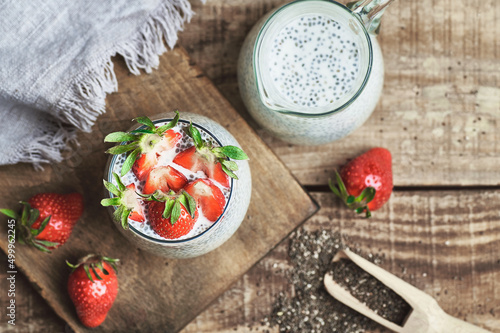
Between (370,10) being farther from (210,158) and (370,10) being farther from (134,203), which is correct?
(134,203)

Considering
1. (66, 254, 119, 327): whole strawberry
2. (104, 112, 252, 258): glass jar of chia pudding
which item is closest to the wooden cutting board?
(66, 254, 119, 327): whole strawberry

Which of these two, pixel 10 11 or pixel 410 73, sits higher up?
pixel 10 11

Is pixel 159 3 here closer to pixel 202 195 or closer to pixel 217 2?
pixel 217 2

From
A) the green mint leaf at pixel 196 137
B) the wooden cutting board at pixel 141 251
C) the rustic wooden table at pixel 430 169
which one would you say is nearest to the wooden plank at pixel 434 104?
A: the rustic wooden table at pixel 430 169

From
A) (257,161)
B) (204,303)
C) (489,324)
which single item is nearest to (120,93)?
(257,161)

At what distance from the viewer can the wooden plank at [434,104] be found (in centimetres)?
100

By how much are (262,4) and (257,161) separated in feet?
1.05

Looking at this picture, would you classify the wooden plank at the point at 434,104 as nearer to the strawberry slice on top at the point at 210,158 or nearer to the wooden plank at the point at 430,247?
the wooden plank at the point at 430,247

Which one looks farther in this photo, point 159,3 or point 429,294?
point 429,294

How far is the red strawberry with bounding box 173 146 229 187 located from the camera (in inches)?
27.1

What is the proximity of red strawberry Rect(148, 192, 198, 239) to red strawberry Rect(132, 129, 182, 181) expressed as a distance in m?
0.05

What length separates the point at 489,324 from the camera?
3.33 ft

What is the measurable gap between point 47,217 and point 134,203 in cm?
26

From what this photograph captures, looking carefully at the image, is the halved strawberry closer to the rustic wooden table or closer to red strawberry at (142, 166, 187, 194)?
red strawberry at (142, 166, 187, 194)
